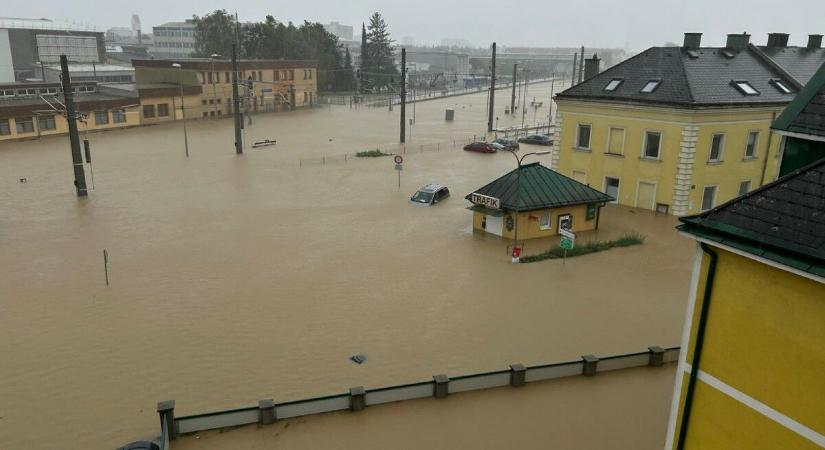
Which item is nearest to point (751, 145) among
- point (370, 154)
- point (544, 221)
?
point (544, 221)

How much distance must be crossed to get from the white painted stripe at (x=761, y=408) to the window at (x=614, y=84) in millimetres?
25135

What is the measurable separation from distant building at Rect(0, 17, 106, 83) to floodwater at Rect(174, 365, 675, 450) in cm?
9358

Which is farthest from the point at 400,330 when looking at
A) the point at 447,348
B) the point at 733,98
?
the point at 733,98

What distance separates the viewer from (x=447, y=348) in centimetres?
1562

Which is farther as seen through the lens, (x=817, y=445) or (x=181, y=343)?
(x=181, y=343)

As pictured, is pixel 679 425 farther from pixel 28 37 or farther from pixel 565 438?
pixel 28 37

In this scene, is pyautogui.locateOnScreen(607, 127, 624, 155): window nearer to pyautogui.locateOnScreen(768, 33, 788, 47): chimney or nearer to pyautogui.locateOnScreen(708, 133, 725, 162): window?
pyautogui.locateOnScreen(708, 133, 725, 162): window

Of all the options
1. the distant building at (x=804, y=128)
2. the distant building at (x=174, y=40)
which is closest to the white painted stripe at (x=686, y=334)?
the distant building at (x=804, y=128)

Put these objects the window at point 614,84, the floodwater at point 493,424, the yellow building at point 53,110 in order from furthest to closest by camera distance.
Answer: the yellow building at point 53,110 → the window at point 614,84 → the floodwater at point 493,424

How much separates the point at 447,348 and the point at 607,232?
13582 mm

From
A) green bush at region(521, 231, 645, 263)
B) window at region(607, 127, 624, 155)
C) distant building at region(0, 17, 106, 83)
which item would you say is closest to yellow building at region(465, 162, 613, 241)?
green bush at region(521, 231, 645, 263)

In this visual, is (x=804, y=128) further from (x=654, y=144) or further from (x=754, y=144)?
(x=754, y=144)

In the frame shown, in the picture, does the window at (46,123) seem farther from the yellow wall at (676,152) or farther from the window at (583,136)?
the window at (583,136)

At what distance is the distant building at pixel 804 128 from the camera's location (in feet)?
26.4
